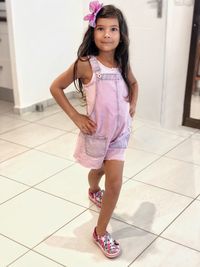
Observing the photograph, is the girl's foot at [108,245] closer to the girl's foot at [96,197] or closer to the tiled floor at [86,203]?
the tiled floor at [86,203]

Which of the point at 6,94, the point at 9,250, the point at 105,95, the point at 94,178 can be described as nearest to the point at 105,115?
the point at 105,95

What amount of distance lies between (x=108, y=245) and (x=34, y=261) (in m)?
0.30

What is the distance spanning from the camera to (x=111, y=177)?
4.93 feet

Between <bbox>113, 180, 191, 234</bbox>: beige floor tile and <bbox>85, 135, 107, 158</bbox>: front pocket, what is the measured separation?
0.44 m

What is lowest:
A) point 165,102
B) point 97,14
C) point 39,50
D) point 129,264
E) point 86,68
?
point 129,264

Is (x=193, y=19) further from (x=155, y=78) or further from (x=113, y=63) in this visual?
(x=113, y=63)

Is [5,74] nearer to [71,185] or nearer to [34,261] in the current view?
[71,185]

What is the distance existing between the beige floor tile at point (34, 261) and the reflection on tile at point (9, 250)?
0.03 metres

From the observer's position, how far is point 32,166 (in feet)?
7.54

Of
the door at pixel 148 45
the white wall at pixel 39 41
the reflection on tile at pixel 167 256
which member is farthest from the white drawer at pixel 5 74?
the reflection on tile at pixel 167 256

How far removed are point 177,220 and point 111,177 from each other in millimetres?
478

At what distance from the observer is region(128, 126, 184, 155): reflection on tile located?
8.41 ft

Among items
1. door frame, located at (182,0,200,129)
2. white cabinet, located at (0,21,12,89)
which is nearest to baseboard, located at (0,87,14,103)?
white cabinet, located at (0,21,12,89)

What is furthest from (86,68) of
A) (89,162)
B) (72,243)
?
(72,243)
